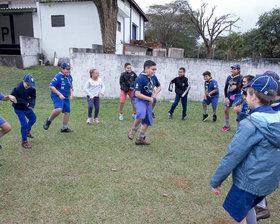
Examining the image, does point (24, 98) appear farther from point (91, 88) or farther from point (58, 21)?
point (58, 21)

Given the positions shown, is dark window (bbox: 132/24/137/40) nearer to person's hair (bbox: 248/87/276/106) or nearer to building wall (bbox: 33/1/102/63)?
building wall (bbox: 33/1/102/63)

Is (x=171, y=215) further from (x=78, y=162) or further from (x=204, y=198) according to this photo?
(x=78, y=162)

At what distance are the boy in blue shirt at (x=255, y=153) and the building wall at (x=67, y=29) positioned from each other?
17366 millimetres

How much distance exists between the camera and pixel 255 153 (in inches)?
80.4

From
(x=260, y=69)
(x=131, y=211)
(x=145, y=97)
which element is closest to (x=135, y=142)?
(x=145, y=97)

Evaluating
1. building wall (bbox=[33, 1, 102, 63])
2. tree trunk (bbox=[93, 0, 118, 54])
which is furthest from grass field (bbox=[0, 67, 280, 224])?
building wall (bbox=[33, 1, 102, 63])

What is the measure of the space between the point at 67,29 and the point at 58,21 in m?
0.99

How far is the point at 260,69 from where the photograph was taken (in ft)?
37.8

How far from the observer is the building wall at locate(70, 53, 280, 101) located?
10836 mm

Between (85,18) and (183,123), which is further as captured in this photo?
(85,18)

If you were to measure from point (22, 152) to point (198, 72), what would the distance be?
8.67 metres

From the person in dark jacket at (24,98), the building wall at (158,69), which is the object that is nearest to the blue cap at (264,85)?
the person in dark jacket at (24,98)

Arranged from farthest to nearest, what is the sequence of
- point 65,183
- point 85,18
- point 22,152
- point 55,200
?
point 85,18 < point 22,152 < point 65,183 < point 55,200

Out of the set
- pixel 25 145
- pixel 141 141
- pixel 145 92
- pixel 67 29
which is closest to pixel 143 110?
pixel 145 92
